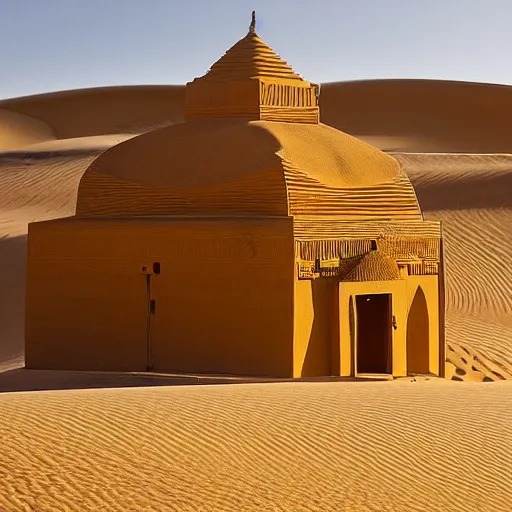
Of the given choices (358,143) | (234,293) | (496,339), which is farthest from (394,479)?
(496,339)

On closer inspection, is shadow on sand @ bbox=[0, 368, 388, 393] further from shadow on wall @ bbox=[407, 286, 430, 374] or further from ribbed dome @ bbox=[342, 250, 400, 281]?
shadow on wall @ bbox=[407, 286, 430, 374]

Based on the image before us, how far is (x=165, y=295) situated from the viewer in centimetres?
1363

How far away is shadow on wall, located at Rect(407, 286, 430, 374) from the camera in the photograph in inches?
575

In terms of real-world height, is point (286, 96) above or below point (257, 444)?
above

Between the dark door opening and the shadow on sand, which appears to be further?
the dark door opening

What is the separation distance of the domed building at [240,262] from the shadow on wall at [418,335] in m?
0.02

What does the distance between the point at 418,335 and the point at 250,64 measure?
15.5 ft

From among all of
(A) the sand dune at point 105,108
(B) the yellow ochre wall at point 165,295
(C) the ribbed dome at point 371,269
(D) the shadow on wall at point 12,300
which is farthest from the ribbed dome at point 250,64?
(A) the sand dune at point 105,108

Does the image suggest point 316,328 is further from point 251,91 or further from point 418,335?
point 251,91

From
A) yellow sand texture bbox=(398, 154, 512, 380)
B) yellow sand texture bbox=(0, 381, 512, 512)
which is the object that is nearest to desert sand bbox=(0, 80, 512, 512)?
yellow sand texture bbox=(0, 381, 512, 512)

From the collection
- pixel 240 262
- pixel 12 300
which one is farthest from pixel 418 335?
pixel 12 300

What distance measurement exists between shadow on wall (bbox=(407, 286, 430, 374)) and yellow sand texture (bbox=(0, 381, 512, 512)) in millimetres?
5090

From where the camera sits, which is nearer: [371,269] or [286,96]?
[371,269]

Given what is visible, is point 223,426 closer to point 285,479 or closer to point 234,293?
point 285,479
